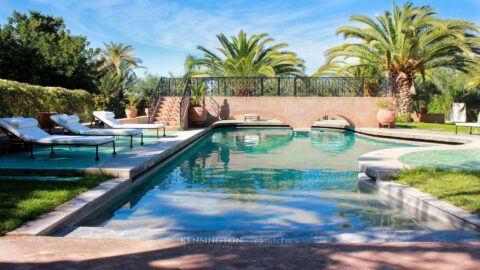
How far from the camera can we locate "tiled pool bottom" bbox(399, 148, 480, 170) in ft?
27.0

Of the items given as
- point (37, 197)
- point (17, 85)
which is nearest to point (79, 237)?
point (37, 197)

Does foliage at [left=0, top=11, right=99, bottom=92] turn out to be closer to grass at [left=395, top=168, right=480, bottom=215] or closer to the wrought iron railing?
the wrought iron railing

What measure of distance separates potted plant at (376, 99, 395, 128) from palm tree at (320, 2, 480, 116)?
217 cm

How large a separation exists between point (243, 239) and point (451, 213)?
8.72 ft

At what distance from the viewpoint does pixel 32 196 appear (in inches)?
202

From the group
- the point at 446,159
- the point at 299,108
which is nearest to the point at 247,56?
the point at 299,108

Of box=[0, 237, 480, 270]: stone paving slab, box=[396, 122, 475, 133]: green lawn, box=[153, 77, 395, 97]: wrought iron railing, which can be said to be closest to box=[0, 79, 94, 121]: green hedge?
box=[153, 77, 395, 97]: wrought iron railing

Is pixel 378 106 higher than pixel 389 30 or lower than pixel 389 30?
lower

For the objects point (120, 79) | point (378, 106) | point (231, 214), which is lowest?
point (231, 214)

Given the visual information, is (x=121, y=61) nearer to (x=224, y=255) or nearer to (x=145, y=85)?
(x=145, y=85)

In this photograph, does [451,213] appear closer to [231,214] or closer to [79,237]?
[231,214]

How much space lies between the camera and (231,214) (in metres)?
5.54

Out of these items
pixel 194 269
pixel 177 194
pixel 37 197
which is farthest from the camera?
pixel 177 194

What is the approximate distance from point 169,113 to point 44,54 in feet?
37.1
